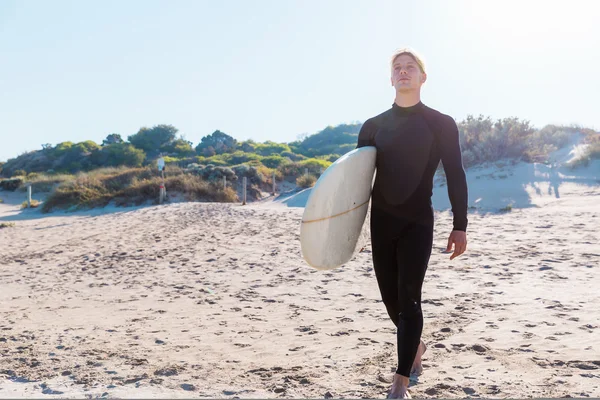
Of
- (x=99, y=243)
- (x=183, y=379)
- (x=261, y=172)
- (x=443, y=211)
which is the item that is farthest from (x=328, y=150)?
(x=183, y=379)

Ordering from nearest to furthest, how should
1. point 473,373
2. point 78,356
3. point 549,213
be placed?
point 473,373 < point 78,356 < point 549,213

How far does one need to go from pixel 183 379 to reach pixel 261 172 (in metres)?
22.2

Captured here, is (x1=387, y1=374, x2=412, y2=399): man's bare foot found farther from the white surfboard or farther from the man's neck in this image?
the man's neck

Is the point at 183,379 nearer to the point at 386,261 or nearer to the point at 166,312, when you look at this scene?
the point at 386,261

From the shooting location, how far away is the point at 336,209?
3.29 meters

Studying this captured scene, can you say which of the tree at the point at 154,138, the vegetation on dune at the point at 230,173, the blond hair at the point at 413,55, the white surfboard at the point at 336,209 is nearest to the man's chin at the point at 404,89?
the blond hair at the point at 413,55

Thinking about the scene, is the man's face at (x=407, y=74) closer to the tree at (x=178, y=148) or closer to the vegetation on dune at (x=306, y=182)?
the vegetation on dune at (x=306, y=182)

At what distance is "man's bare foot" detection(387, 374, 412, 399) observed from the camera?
2777mm

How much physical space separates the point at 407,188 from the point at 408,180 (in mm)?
45

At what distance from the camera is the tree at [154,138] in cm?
5116

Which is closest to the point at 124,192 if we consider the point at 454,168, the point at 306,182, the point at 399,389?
the point at 306,182

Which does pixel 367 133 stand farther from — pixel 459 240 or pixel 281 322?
pixel 281 322

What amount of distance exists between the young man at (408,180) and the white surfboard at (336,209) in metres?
0.12

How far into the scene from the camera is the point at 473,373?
10.3ft
